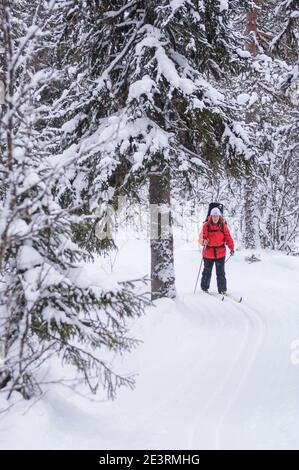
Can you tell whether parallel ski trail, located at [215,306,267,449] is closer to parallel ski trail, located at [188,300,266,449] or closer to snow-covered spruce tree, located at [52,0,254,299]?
parallel ski trail, located at [188,300,266,449]

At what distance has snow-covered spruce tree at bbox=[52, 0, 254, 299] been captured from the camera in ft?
24.5

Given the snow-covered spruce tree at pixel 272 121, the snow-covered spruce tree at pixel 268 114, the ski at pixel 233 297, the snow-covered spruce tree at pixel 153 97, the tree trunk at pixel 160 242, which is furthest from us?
the snow-covered spruce tree at pixel 268 114

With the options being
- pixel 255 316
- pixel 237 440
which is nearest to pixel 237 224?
pixel 255 316

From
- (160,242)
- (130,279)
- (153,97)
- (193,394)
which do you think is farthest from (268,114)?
(193,394)

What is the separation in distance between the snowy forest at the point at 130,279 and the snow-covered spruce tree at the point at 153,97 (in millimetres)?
33

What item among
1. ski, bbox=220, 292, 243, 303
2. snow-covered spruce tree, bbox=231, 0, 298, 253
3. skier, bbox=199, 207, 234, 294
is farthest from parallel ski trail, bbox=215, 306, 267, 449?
snow-covered spruce tree, bbox=231, 0, 298, 253

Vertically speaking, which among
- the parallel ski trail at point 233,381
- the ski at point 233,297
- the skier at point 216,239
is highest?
the skier at point 216,239

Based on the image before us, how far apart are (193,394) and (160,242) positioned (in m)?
3.89

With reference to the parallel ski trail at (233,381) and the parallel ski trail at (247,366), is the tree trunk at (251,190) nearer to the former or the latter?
the parallel ski trail at (247,366)

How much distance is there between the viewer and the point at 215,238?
10.6 m

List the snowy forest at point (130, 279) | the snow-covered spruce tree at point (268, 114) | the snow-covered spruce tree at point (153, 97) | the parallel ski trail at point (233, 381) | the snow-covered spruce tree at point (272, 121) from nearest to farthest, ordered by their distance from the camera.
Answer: the snowy forest at point (130, 279)
the parallel ski trail at point (233, 381)
the snow-covered spruce tree at point (153, 97)
the snow-covered spruce tree at point (272, 121)
the snow-covered spruce tree at point (268, 114)

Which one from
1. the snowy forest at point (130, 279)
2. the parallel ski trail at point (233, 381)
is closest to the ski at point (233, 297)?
the snowy forest at point (130, 279)

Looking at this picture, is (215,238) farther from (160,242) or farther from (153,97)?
(153,97)

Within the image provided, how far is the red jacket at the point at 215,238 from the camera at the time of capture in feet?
34.8
